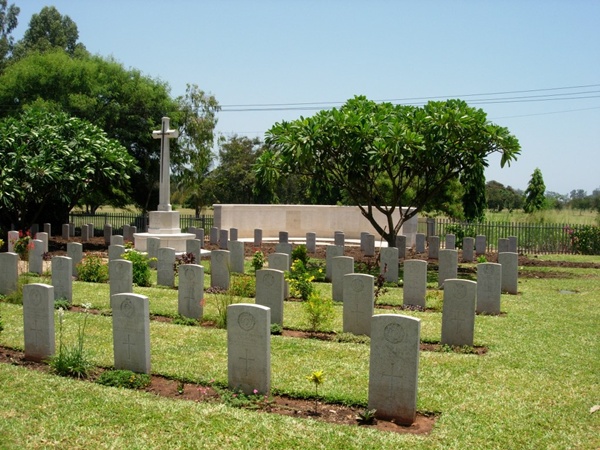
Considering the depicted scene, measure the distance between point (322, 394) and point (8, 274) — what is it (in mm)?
9269

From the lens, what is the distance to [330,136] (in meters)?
19.3

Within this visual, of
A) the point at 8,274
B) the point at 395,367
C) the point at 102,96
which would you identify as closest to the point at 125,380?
the point at 395,367

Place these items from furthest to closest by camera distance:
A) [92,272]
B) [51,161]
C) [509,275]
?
[51,161] < [92,272] < [509,275]

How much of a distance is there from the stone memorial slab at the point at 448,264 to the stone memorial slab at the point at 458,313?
6.03m

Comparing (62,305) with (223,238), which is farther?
(223,238)

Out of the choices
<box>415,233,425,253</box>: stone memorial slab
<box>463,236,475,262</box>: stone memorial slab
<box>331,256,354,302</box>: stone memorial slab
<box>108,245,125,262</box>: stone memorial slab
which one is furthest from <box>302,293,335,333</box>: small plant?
<box>415,233,425,253</box>: stone memorial slab

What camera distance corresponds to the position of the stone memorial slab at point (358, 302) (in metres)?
10.8

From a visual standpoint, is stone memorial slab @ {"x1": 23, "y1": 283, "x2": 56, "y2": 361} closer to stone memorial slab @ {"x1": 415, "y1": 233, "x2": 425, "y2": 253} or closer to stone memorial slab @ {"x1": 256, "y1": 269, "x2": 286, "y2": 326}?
stone memorial slab @ {"x1": 256, "y1": 269, "x2": 286, "y2": 326}

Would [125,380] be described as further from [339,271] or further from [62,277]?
[339,271]

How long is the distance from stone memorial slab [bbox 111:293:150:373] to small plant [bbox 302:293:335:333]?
10.9 ft

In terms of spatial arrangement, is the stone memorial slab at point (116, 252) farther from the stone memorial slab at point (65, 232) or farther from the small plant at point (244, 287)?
the stone memorial slab at point (65, 232)

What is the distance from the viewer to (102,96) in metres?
33.8

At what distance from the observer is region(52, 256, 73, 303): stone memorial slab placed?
13117mm

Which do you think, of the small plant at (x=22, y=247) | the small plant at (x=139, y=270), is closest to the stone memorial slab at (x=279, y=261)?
the small plant at (x=139, y=270)
